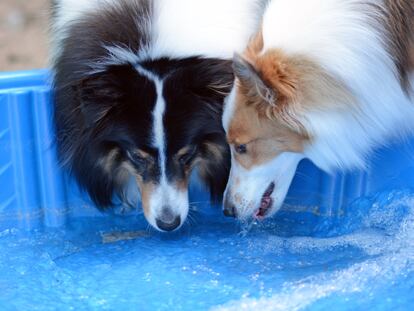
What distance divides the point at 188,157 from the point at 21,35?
2.63 meters

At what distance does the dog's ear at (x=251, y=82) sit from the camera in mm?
1813

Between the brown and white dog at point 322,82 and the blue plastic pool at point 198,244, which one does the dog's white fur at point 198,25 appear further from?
the blue plastic pool at point 198,244

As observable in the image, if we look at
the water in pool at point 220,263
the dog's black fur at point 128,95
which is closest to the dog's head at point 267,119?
the dog's black fur at point 128,95

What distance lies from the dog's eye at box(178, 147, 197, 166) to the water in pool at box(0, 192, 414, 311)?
17.6 inches

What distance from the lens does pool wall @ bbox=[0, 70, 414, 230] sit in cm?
252

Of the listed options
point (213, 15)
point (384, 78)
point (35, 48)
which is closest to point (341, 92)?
point (384, 78)

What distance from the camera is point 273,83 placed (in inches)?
74.0

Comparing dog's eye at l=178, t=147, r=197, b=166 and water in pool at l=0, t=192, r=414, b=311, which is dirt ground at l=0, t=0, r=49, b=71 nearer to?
water in pool at l=0, t=192, r=414, b=311

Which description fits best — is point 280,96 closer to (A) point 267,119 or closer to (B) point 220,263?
(A) point 267,119

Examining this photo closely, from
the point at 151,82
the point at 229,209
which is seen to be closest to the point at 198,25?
the point at 151,82

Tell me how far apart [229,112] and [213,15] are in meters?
0.35

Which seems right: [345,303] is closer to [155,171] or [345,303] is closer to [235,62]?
[155,171]

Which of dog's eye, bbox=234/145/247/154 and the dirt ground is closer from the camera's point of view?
dog's eye, bbox=234/145/247/154

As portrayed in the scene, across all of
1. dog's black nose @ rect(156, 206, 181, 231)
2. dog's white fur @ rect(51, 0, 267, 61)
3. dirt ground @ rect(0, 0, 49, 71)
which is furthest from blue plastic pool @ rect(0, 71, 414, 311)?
dirt ground @ rect(0, 0, 49, 71)
